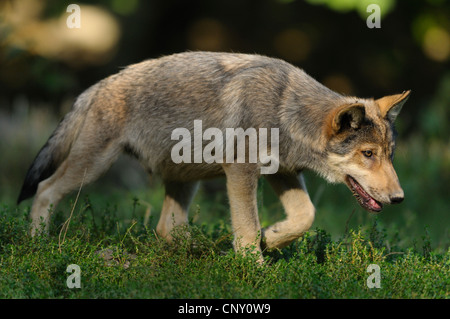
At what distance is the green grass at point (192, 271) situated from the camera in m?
4.73

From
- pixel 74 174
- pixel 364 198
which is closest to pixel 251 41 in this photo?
pixel 74 174

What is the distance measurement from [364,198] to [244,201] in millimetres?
1052

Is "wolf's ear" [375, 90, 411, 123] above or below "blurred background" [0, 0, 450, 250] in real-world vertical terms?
below

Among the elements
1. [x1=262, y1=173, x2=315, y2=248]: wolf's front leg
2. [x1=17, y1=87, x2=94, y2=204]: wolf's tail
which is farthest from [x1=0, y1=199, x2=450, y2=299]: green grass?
[x1=17, y1=87, x2=94, y2=204]: wolf's tail

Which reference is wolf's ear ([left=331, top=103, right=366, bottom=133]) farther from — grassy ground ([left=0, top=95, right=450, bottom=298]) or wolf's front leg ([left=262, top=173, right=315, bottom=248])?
grassy ground ([left=0, top=95, right=450, bottom=298])

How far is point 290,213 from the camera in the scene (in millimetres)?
5973

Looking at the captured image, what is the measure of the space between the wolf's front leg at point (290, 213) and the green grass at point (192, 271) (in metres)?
0.18

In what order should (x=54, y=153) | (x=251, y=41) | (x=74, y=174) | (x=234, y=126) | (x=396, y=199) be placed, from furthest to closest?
(x=251, y=41) < (x=54, y=153) < (x=74, y=174) < (x=234, y=126) < (x=396, y=199)

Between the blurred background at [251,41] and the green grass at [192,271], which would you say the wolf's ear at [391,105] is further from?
the blurred background at [251,41]

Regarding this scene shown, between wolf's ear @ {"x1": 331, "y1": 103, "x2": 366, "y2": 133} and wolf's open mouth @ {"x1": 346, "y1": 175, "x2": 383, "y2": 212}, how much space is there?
47 cm

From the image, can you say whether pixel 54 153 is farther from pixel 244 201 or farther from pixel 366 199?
pixel 366 199

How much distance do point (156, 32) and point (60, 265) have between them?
12.0 m

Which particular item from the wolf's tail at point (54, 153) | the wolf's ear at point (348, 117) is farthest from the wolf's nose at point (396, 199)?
the wolf's tail at point (54, 153)

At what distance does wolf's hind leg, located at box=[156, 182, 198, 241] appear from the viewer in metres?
6.73
